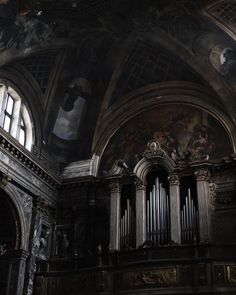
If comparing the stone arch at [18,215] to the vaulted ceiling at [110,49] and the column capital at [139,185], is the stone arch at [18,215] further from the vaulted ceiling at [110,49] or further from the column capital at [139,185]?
the column capital at [139,185]

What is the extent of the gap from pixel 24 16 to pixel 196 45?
21.6 ft

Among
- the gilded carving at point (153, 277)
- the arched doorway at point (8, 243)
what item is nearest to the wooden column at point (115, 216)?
the gilded carving at point (153, 277)

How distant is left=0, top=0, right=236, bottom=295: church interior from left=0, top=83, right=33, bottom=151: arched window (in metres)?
0.06

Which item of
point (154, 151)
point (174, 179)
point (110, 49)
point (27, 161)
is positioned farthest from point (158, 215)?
point (110, 49)

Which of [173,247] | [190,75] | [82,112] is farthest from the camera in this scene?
[82,112]

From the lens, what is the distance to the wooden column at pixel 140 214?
17.3 metres

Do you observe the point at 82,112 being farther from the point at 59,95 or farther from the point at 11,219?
the point at 11,219

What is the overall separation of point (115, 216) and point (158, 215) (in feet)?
5.50

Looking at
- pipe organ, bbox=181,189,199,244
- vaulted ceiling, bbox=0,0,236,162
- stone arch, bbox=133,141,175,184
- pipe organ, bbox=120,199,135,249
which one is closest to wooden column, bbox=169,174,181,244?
pipe organ, bbox=181,189,199,244

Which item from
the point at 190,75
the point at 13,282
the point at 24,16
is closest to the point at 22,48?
the point at 24,16

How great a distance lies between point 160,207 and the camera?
1775cm

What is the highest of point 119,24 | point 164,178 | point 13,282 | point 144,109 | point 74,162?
point 119,24

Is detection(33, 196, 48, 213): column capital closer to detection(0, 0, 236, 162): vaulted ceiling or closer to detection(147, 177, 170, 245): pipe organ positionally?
detection(0, 0, 236, 162): vaulted ceiling

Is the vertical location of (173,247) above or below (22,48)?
below
